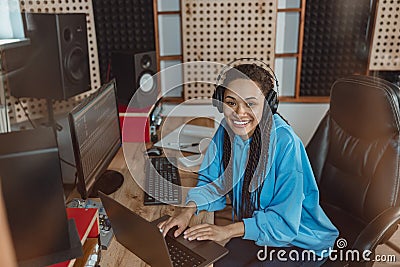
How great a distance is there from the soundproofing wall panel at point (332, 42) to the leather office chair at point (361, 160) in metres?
1.28

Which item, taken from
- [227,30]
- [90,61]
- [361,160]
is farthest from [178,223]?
[90,61]

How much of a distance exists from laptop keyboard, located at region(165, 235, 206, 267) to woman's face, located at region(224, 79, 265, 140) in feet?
1.61

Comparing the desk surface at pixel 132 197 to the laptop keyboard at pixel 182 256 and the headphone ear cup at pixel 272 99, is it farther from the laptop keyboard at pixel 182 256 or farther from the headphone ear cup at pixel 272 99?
the headphone ear cup at pixel 272 99

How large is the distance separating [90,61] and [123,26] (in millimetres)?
361

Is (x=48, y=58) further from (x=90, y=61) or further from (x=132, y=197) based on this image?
(x=132, y=197)

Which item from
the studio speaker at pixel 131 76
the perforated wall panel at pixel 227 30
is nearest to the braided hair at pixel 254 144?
the studio speaker at pixel 131 76

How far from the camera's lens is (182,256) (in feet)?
3.72

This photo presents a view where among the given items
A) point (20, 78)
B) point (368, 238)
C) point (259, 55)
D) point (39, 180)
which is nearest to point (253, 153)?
point (368, 238)

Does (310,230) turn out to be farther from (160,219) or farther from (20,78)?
(20,78)

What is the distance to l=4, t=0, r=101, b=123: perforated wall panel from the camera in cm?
268

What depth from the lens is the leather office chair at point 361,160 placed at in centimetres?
146

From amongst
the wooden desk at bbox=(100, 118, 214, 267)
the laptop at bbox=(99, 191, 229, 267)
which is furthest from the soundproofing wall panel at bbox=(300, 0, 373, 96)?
the laptop at bbox=(99, 191, 229, 267)

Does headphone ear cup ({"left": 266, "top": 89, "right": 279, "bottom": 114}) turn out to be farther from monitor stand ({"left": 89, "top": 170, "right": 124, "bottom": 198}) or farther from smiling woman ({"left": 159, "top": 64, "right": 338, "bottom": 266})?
monitor stand ({"left": 89, "top": 170, "right": 124, "bottom": 198})

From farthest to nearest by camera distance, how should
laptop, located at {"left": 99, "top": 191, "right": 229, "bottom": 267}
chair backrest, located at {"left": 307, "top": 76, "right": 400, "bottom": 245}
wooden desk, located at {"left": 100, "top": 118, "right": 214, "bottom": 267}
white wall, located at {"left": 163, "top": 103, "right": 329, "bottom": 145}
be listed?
1. white wall, located at {"left": 163, "top": 103, "right": 329, "bottom": 145}
2. chair backrest, located at {"left": 307, "top": 76, "right": 400, "bottom": 245}
3. wooden desk, located at {"left": 100, "top": 118, "right": 214, "bottom": 267}
4. laptop, located at {"left": 99, "top": 191, "right": 229, "bottom": 267}
